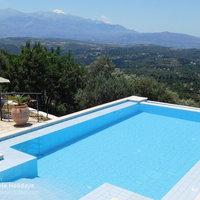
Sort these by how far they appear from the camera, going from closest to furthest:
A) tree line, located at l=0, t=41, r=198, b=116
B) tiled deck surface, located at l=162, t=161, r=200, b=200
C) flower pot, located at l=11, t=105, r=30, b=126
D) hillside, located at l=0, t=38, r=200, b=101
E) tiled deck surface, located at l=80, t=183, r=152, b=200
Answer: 1. tiled deck surface, located at l=80, t=183, r=152, b=200
2. tiled deck surface, located at l=162, t=161, r=200, b=200
3. flower pot, located at l=11, t=105, r=30, b=126
4. tree line, located at l=0, t=41, r=198, b=116
5. hillside, located at l=0, t=38, r=200, b=101

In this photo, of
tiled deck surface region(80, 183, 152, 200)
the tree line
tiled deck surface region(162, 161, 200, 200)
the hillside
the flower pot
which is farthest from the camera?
the hillside

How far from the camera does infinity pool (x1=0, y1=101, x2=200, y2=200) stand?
15.7 ft

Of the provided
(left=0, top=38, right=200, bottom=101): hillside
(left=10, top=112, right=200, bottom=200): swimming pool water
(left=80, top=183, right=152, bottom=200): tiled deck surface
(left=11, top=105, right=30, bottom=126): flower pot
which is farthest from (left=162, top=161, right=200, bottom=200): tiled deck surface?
(left=0, top=38, right=200, bottom=101): hillside

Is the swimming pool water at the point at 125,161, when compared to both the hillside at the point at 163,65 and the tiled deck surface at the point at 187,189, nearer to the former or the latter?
the tiled deck surface at the point at 187,189

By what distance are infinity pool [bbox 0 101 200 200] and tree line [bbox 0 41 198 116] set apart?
3080mm

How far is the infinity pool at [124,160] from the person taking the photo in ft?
15.7

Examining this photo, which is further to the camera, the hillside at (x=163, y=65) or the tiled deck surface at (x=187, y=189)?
the hillside at (x=163, y=65)

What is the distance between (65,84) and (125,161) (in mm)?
9444

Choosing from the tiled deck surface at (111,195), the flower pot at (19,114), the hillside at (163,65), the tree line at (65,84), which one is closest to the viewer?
the tiled deck surface at (111,195)

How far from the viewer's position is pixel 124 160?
19.5ft

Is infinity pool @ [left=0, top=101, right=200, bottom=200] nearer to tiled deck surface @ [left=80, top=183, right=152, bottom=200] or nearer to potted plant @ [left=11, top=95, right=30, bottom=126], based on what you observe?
tiled deck surface @ [left=80, top=183, right=152, bottom=200]

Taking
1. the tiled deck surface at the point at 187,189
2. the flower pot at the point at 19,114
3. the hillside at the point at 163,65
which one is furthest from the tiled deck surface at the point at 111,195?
the hillside at the point at 163,65

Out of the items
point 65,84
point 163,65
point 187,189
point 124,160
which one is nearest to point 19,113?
point 124,160

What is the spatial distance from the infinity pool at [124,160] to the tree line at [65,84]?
308 centimetres
